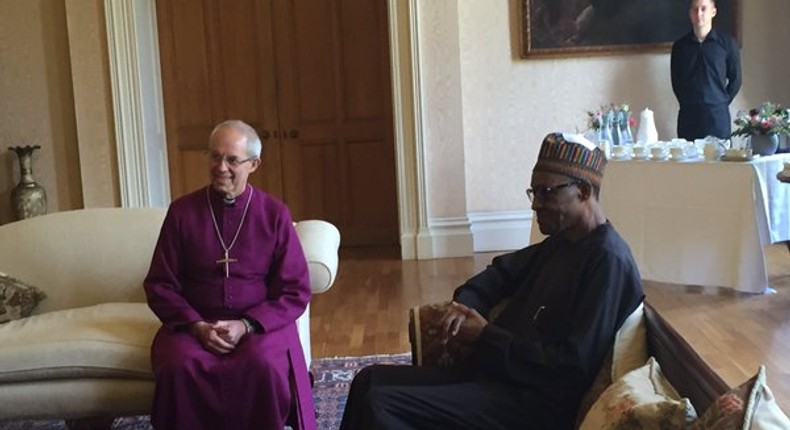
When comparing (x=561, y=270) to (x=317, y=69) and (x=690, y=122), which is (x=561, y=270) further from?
(x=317, y=69)

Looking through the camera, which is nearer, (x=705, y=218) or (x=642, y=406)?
(x=642, y=406)

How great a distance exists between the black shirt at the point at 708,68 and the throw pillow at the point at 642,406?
434 centimetres

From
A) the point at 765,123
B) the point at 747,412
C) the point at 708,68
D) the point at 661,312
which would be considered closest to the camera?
the point at 747,412

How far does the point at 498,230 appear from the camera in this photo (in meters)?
6.64

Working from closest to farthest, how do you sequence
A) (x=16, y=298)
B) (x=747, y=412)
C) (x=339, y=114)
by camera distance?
1. (x=747, y=412)
2. (x=16, y=298)
3. (x=339, y=114)

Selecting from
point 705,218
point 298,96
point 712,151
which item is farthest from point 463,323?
point 298,96

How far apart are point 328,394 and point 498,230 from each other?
312cm

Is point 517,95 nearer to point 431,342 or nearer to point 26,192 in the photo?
point 26,192

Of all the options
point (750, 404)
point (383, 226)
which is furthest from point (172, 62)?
point (750, 404)

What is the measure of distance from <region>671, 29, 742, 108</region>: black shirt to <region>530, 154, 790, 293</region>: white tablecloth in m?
1.11

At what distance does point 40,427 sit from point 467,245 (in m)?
3.51

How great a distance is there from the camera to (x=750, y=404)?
57.8 inches

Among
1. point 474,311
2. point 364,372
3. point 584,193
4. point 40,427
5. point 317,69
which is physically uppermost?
point 317,69

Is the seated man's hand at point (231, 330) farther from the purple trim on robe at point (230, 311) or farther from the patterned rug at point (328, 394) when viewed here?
the patterned rug at point (328, 394)
